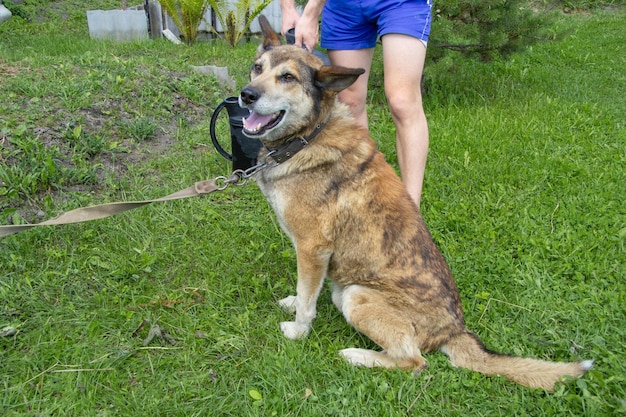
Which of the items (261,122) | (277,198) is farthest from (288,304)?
(261,122)

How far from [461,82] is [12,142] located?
557 cm

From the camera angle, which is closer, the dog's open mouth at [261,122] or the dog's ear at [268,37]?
the dog's open mouth at [261,122]

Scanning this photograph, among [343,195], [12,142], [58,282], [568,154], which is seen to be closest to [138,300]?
[58,282]

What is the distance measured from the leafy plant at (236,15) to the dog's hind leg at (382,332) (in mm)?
7846

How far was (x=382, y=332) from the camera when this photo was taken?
2.71 metres

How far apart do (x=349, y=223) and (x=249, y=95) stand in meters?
0.94

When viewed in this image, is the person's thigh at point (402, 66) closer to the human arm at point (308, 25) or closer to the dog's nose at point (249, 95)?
the human arm at point (308, 25)

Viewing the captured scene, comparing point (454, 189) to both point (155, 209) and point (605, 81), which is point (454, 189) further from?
point (605, 81)

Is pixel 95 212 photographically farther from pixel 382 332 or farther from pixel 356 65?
pixel 356 65

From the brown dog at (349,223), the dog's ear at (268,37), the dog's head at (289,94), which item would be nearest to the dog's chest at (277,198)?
the brown dog at (349,223)

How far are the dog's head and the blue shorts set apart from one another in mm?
872

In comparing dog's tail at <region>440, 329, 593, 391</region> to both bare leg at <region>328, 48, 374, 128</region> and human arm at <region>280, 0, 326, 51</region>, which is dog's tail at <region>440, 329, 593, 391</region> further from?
human arm at <region>280, 0, 326, 51</region>

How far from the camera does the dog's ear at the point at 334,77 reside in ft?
8.79

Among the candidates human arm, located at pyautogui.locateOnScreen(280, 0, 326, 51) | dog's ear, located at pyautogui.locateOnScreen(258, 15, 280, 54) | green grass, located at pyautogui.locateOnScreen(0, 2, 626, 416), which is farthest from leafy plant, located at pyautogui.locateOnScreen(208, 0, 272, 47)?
dog's ear, located at pyautogui.locateOnScreen(258, 15, 280, 54)
